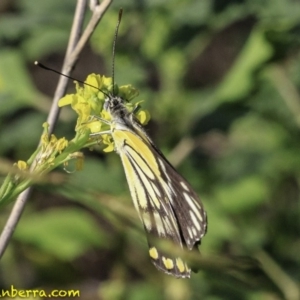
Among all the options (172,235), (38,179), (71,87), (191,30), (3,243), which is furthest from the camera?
(71,87)

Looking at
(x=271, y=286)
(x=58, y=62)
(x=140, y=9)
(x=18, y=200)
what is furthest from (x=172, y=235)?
(x=58, y=62)

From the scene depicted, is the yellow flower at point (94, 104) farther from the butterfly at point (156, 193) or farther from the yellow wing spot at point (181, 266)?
the yellow wing spot at point (181, 266)

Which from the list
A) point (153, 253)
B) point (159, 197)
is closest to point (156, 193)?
point (159, 197)

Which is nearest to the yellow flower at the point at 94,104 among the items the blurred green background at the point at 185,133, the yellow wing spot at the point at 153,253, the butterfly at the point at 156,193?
the butterfly at the point at 156,193

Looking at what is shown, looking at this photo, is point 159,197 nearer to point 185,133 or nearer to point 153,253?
point 153,253

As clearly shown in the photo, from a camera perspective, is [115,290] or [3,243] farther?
[115,290]

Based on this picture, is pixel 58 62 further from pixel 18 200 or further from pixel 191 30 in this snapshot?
pixel 18 200
